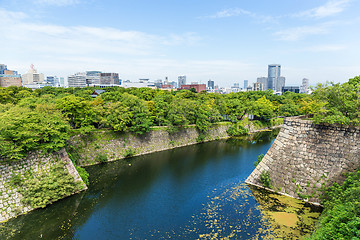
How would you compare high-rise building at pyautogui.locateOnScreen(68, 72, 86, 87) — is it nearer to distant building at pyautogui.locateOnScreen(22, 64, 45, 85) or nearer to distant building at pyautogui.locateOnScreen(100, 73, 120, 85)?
distant building at pyautogui.locateOnScreen(100, 73, 120, 85)

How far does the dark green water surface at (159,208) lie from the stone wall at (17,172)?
775 mm

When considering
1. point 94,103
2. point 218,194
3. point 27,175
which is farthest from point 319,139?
point 94,103

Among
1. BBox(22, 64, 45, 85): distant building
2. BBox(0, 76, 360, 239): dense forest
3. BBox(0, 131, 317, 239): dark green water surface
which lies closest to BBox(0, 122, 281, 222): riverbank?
BBox(0, 76, 360, 239): dense forest

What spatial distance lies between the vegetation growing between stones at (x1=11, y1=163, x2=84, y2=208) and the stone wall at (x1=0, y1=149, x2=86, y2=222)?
11.4 inches

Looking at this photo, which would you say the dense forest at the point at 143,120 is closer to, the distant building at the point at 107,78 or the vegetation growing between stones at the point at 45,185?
the vegetation growing between stones at the point at 45,185

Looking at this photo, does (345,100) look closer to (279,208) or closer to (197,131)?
(279,208)

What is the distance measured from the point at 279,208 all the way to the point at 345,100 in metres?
10.1

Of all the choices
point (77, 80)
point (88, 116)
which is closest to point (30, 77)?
point (77, 80)

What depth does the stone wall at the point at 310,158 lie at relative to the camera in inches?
590

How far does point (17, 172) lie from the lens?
51.0 ft

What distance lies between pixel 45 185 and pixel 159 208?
897cm

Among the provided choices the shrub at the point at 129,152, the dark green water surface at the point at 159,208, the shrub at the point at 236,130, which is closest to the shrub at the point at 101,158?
the dark green water surface at the point at 159,208

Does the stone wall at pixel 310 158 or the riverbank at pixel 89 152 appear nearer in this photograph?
the riverbank at pixel 89 152

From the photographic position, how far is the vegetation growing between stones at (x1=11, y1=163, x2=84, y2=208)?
15.1m
